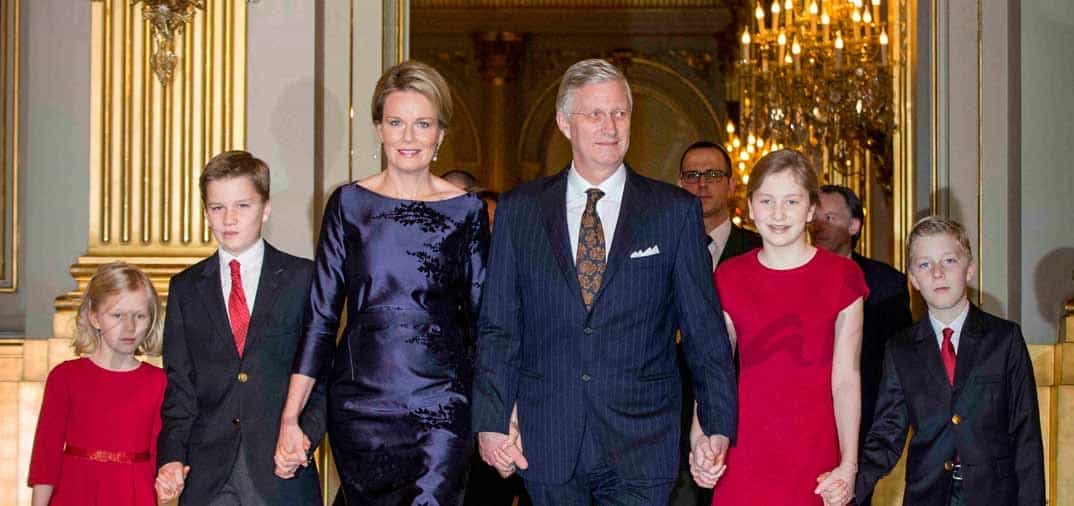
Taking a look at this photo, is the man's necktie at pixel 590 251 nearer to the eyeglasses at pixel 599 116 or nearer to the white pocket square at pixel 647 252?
the white pocket square at pixel 647 252

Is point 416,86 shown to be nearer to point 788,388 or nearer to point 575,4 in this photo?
point 788,388

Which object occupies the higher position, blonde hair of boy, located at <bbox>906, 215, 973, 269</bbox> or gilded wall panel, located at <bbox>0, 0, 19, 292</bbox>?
gilded wall panel, located at <bbox>0, 0, 19, 292</bbox>

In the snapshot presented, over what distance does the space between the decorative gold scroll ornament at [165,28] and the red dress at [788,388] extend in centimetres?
307

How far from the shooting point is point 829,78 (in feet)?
31.7

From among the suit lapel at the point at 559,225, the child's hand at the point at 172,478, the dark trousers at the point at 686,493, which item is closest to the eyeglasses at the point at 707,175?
the dark trousers at the point at 686,493

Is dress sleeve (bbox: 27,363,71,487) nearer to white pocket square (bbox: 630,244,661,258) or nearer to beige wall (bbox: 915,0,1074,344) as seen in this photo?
white pocket square (bbox: 630,244,661,258)

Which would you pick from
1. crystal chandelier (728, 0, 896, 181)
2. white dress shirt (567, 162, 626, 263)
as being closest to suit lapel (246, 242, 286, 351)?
white dress shirt (567, 162, 626, 263)

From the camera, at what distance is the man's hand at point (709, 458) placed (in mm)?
4508

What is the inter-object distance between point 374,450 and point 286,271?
25.4 inches

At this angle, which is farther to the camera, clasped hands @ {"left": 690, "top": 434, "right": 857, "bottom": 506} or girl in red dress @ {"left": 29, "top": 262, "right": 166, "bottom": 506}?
girl in red dress @ {"left": 29, "top": 262, "right": 166, "bottom": 506}

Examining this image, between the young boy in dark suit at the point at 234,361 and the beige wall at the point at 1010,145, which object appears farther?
the beige wall at the point at 1010,145

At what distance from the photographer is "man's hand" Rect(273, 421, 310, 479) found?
15.5ft

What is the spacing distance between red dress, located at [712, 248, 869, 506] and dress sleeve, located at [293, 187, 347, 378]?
1218mm

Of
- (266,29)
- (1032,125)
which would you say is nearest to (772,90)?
(1032,125)
